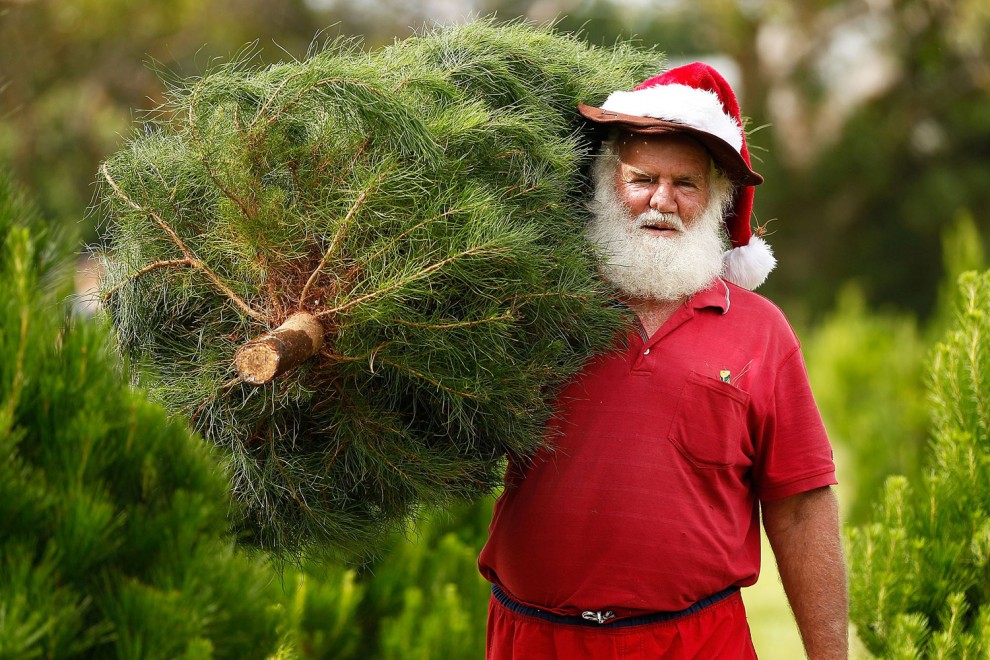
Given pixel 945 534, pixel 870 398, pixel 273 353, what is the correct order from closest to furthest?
pixel 273 353
pixel 945 534
pixel 870 398

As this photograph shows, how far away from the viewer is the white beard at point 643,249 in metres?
2.45

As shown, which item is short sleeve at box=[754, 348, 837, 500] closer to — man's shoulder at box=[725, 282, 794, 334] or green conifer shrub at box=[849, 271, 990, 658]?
man's shoulder at box=[725, 282, 794, 334]

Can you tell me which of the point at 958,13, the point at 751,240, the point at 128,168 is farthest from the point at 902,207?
the point at 128,168

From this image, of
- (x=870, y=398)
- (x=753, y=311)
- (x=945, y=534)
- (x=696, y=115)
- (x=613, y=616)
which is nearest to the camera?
(x=613, y=616)

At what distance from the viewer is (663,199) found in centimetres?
250

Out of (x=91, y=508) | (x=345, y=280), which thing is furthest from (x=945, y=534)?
(x=91, y=508)

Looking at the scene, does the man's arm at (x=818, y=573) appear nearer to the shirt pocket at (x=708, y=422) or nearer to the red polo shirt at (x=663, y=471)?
the red polo shirt at (x=663, y=471)

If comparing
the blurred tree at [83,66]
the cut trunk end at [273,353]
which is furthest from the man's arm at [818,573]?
the blurred tree at [83,66]

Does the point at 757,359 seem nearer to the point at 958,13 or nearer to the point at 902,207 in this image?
the point at 958,13

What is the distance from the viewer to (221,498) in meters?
1.54

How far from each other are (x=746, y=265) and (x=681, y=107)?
53cm

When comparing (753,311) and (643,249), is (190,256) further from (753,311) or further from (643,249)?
(753,311)

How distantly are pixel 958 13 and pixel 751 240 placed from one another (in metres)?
8.50

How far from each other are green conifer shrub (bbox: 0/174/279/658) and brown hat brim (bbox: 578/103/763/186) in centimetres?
127
